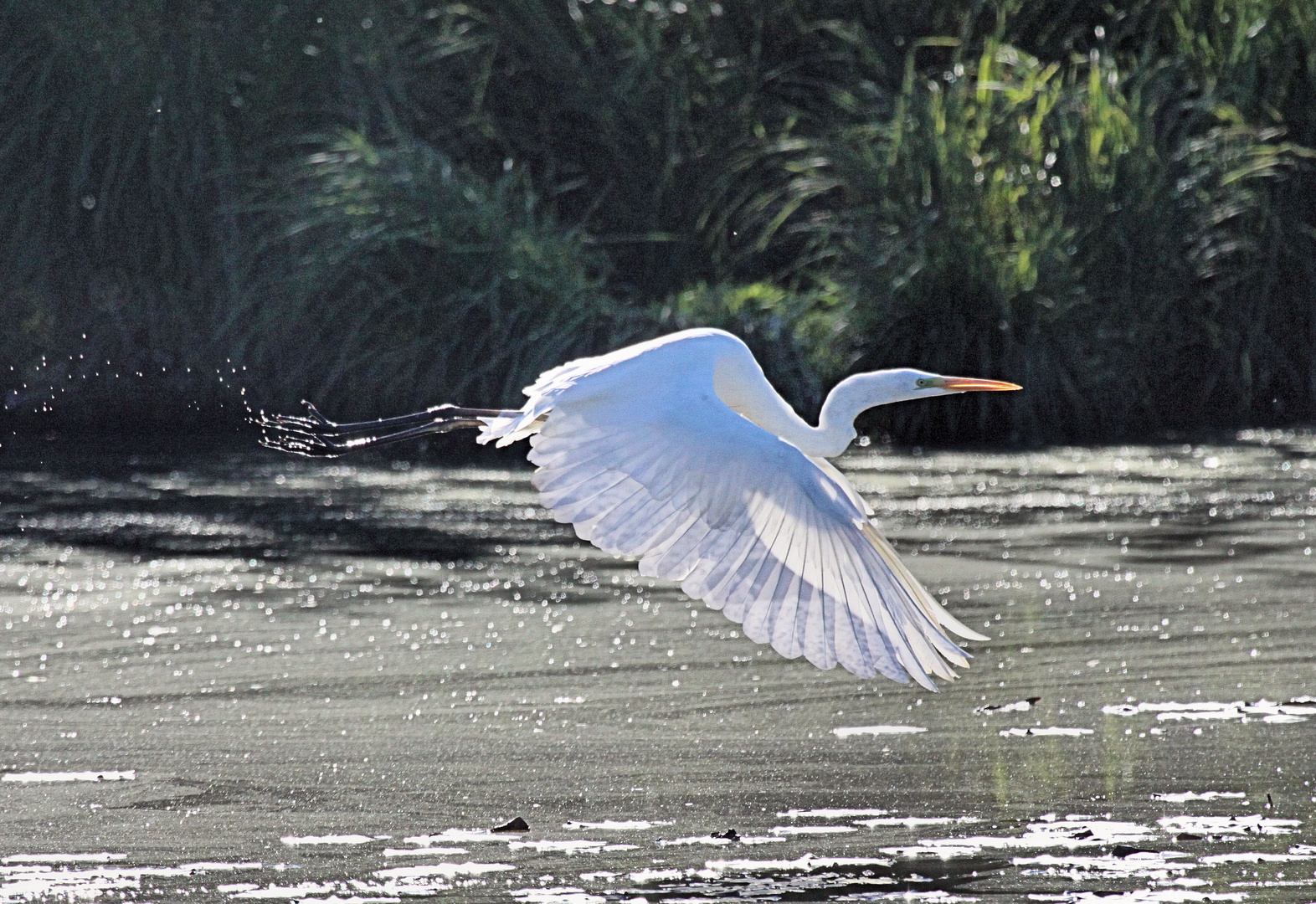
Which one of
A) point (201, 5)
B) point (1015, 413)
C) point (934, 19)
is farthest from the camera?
point (934, 19)

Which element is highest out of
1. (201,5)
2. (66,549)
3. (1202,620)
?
(201,5)

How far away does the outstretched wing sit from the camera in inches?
160

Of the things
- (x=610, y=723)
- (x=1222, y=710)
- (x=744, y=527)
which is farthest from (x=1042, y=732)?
(x=744, y=527)

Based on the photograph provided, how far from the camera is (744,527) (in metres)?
4.32

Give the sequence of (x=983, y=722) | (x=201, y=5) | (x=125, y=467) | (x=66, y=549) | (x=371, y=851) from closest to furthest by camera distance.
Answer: (x=371, y=851)
(x=983, y=722)
(x=66, y=549)
(x=125, y=467)
(x=201, y=5)

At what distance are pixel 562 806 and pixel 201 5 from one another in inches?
425

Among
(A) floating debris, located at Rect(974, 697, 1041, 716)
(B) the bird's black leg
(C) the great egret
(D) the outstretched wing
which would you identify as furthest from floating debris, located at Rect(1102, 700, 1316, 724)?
(B) the bird's black leg

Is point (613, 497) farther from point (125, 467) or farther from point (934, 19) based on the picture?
point (934, 19)

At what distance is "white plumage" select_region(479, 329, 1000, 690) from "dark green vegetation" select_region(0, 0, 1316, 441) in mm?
7879

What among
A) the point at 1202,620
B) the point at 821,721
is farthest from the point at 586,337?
the point at 821,721

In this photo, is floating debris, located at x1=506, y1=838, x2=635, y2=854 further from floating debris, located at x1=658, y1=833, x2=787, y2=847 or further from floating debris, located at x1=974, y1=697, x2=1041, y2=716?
floating debris, located at x1=974, y1=697, x2=1041, y2=716

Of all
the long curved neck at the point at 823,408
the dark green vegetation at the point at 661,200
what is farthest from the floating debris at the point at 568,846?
the dark green vegetation at the point at 661,200

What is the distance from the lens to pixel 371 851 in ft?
14.6

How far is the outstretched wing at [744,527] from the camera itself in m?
4.06
